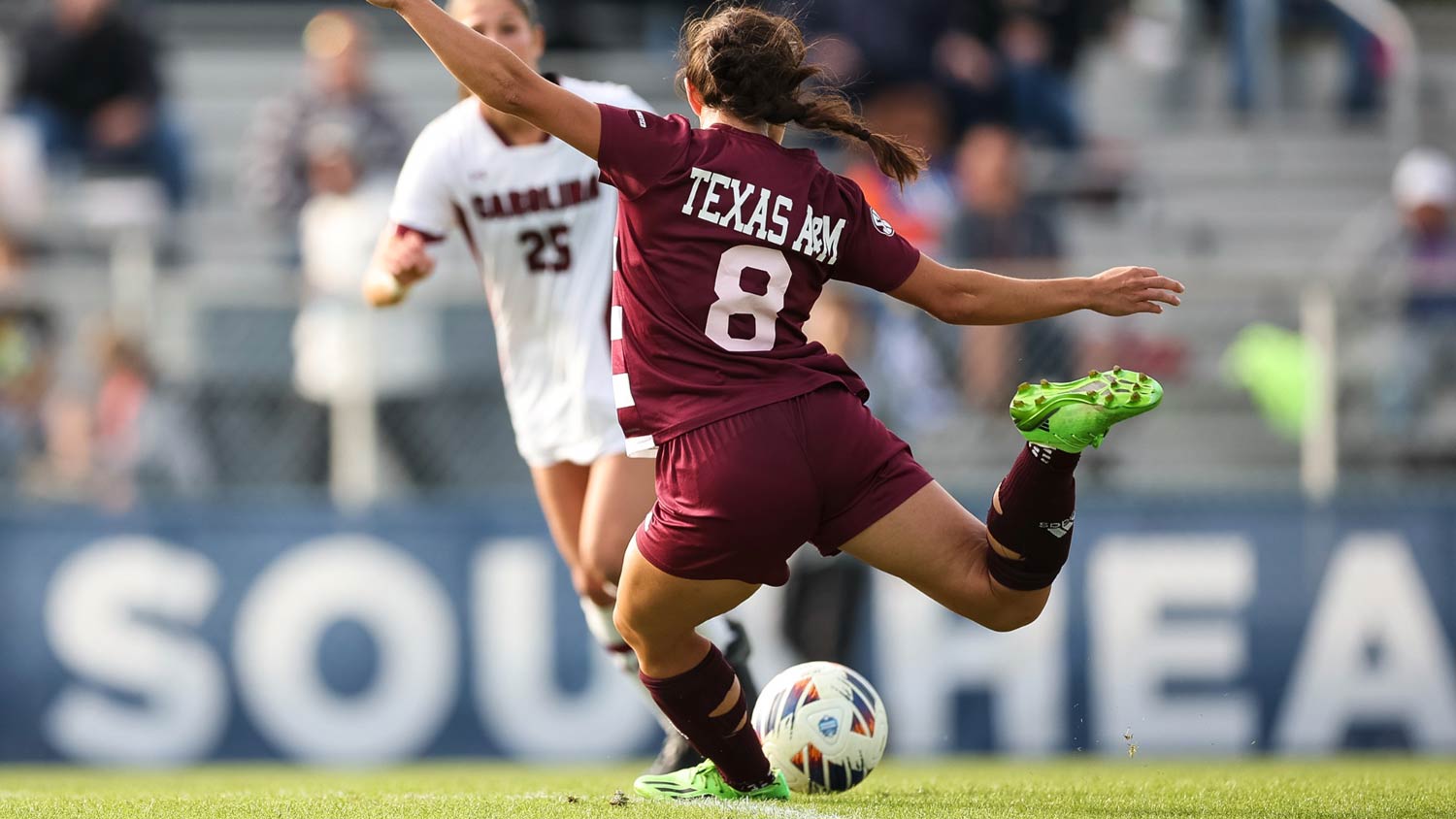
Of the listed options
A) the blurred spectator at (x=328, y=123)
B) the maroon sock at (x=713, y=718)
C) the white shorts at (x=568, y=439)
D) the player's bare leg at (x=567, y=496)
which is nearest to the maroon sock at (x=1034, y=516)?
the maroon sock at (x=713, y=718)

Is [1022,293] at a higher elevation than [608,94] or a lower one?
lower

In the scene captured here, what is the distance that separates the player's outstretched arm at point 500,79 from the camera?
14.9 feet

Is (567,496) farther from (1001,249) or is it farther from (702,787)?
(1001,249)

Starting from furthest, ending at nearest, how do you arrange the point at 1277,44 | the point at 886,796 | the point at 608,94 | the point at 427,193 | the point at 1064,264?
1. the point at 1277,44
2. the point at 1064,264
3. the point at 427,193
4. the point at 608,94
5. the point at 886,796

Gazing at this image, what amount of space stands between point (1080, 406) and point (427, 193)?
238cm

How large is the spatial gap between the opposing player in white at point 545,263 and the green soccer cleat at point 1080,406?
1515 mm

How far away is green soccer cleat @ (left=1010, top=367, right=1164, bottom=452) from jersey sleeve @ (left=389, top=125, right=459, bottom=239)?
2192 mm

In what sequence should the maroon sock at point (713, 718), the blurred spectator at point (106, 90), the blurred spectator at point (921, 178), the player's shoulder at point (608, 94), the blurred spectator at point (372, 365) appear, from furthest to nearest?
the blurred spectator at point (106, 90) < the blurred spectator at point (921, 178) < the blurred spectator at point (372, 365) < the player's shoulder at point (608, 94) < the maroon sock at point (713, 718)

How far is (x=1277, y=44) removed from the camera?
13.4m

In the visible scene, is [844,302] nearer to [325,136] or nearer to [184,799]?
[325,136]

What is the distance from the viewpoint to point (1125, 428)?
1005cm

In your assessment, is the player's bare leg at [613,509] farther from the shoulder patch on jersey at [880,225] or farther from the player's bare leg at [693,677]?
the shoulder patch on jersey at [880,225]

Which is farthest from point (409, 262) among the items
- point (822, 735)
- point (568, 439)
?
point (822, 735)

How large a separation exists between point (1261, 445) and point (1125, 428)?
724 millimetres
